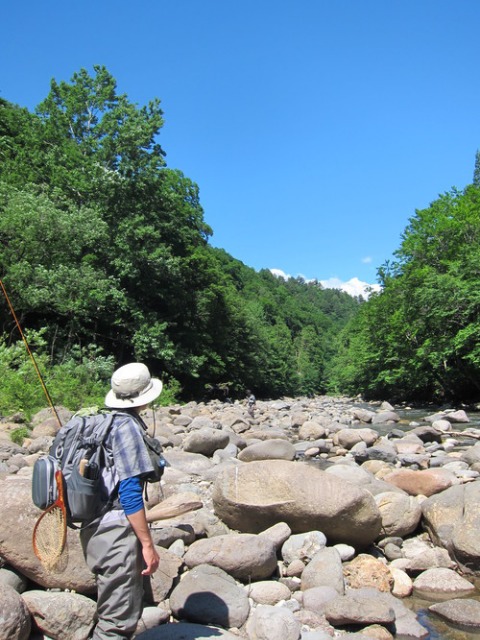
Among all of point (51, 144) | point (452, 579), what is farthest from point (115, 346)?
point (452, 579)

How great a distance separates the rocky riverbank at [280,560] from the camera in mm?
3814

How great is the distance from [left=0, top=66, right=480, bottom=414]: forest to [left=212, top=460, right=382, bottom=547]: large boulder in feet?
28.7

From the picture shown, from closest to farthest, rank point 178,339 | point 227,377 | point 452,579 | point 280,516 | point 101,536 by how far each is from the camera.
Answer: point 101,536 < point 452,579 < point 280,516 < point 178,339 < point 227,377

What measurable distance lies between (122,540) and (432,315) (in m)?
23.3

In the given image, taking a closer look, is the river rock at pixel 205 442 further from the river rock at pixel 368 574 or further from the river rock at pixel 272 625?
the river rock at pixel 272 625

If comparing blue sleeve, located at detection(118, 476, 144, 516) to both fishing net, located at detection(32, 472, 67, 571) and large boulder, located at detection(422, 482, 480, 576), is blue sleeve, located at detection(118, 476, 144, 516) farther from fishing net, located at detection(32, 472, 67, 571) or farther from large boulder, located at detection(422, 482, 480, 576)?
large boulder, located at detection(422, 482, 480, 576)

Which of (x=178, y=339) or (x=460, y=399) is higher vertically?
(x=178, y=339)

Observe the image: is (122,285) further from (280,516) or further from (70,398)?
(280,516)

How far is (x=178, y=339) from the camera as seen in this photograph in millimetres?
29359

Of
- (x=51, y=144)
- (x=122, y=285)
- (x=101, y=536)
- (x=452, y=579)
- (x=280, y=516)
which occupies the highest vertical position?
(x=51, y=144)

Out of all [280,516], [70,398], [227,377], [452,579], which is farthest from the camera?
[227,377]

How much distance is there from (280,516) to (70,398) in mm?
10204

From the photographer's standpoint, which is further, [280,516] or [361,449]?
[361,449]

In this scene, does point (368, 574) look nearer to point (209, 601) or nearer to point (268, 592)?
point (268, 592)
